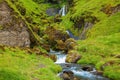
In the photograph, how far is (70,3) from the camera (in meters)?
143

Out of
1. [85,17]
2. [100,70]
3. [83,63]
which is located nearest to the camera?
[100,70]

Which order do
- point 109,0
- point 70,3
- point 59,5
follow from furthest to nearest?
point 59,5 → point 70,3 → point 109,0

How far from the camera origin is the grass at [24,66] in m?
40.8

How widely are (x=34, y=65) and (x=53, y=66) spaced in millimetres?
3838

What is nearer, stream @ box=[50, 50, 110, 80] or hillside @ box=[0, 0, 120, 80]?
hillside @ box=[0, 0, 120, 80]

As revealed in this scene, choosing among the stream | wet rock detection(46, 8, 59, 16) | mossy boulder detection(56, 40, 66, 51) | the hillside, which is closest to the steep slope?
the hillside

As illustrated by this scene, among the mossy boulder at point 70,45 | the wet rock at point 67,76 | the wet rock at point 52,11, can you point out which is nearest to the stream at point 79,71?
the wet rock at point 67,76

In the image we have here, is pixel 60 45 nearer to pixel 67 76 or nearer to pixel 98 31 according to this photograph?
pixel 98 31

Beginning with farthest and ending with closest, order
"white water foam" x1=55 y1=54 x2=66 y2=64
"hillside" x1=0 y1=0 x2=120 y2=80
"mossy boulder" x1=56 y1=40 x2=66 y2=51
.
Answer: "mossy boulder" x1=56 y1=40 x2=66 y2=51 → "white water foam" x1=55 y1=54 x2=66 y2=64 → "hillside" x1=0 y1=0 x2=120 y2=80

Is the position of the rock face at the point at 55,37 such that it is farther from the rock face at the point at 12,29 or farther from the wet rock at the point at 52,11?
the wet rock at the point at 52,11

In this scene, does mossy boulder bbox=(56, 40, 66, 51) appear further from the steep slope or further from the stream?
the stream

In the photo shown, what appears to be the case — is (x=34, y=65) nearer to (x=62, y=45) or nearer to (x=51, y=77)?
(x=51, y=77)

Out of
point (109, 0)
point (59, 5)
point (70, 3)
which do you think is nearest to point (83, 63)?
point (109, 0)

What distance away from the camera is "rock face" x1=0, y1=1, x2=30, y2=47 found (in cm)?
6819
